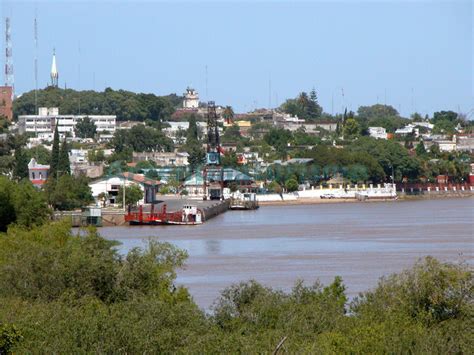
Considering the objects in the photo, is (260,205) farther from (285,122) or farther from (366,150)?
(285,122)

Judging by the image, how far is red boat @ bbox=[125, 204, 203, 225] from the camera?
4891cm

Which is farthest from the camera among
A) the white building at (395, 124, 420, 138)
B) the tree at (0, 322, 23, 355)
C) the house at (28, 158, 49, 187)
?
the white building at (395, 124, 420, 138)

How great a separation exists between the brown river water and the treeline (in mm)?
62682

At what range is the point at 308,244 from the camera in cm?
3688

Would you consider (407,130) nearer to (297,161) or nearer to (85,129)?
(85,129)

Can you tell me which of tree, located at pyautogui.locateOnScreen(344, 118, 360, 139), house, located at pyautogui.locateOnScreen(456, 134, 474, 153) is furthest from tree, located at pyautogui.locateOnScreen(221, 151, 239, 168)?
house, located at pyautogui.locateOnScreen(456, 134, 474, 153)

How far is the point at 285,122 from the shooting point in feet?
419

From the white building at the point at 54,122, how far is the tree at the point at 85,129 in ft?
2.91

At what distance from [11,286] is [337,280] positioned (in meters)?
4.10

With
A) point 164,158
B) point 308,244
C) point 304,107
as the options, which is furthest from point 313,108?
point 308,244

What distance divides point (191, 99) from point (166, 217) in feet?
341

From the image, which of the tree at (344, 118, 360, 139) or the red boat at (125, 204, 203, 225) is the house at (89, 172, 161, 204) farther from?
the tree at (344, 118, 360, 139)

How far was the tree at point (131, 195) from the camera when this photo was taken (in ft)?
184

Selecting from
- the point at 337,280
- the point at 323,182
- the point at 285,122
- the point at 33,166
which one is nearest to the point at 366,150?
the point at 323,182
